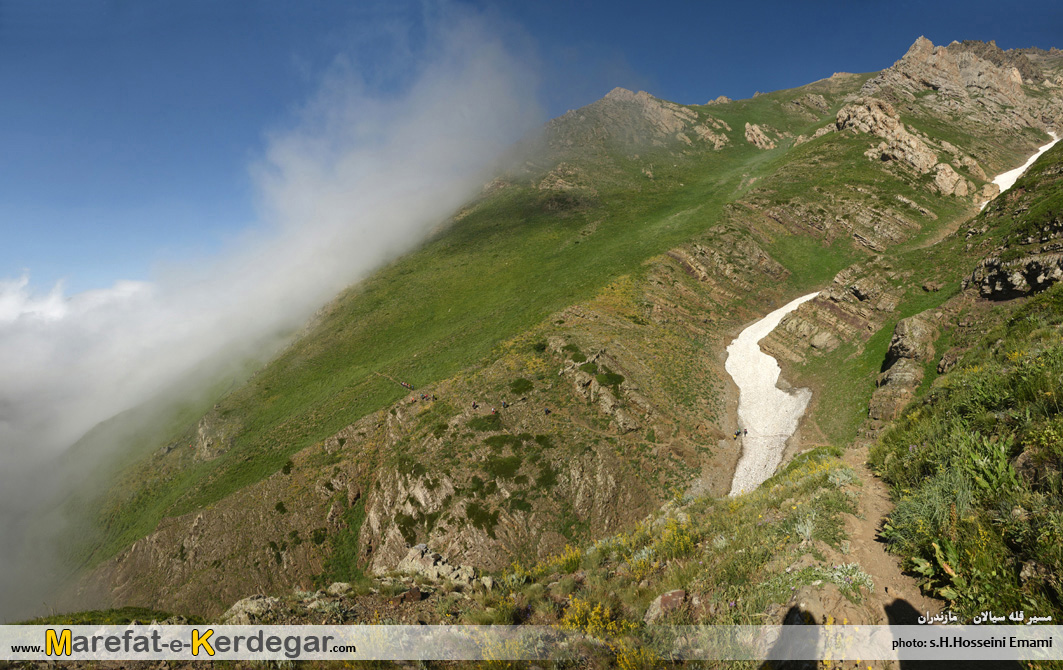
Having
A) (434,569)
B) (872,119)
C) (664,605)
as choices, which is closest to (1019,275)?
(664,605)

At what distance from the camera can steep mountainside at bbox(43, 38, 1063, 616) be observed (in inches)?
1394

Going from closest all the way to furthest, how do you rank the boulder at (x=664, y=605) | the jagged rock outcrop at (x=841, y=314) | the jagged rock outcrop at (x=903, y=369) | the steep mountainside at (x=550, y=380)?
the boulder at (x=664, y=605) < the jagged rock outcrop at (x=903, y=369) < the steep mountainside at (x=550, y=380) < the jagged rock outcrop at (x=841, y=314)

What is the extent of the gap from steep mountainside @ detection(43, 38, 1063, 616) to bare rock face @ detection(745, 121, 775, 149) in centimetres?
4762

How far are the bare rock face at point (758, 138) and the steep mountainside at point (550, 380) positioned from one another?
1875 inches

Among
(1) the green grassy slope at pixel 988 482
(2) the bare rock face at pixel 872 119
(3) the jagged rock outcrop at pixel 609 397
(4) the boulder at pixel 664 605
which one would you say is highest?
(2) the bare rock face at pixel 872 119

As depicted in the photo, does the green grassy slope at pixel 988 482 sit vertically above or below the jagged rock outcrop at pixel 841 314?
below

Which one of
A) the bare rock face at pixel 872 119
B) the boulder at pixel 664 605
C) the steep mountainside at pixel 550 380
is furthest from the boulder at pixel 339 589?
the bare rock face at pixel 872 119

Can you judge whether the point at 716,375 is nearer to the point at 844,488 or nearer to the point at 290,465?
the point at 844,488

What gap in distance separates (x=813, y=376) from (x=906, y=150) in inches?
3344

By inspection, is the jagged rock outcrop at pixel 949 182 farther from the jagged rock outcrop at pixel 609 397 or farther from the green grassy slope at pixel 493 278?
the jagged rock outcrop at pixel 609 397

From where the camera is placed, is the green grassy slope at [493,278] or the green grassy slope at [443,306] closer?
the green grassy slope at [443,306]

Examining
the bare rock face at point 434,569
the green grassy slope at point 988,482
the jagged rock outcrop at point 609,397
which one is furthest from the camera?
the jagged rock outcrop at point 609,397

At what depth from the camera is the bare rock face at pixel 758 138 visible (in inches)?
6004

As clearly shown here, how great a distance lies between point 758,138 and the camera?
155 m
